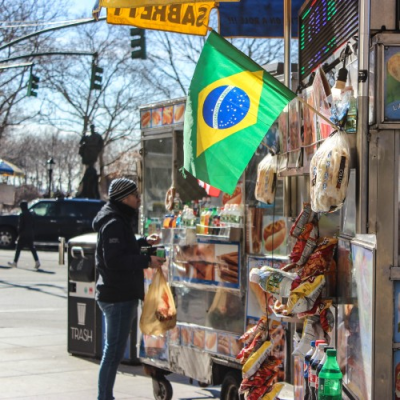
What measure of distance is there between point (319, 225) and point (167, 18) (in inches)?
72.5

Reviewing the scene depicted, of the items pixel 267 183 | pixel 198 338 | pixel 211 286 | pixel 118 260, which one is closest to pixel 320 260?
pixel 267 183

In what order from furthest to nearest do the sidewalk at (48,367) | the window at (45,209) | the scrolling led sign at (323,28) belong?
1. the window at (45,209)
2. the sidewalk at (48,367)
3. the scrolling led sign at (323,28)

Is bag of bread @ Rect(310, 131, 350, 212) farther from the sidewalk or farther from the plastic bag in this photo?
the sidewalk

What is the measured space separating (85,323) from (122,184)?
302 cm

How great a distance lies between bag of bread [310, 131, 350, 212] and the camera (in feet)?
12.0

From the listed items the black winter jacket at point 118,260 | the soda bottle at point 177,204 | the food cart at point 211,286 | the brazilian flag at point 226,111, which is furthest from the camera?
the soda bottle at point 177,204

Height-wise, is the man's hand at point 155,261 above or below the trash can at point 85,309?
above

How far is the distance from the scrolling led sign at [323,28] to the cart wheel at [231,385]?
2.34m

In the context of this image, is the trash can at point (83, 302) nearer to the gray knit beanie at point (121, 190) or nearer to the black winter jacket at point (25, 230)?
the gray knit beanie at point (121, 190)

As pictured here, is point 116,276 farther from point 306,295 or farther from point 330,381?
point 330,381

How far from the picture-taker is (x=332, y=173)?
3.68m

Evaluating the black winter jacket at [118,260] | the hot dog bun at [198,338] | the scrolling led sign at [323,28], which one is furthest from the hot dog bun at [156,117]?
the scrolling led sign at [323,28]

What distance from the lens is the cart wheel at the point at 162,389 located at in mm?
6957

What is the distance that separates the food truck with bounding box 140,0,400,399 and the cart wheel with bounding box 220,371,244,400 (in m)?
0.01
